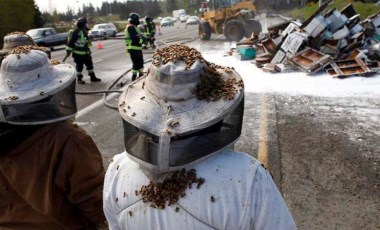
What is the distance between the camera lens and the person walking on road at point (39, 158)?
2.00 m

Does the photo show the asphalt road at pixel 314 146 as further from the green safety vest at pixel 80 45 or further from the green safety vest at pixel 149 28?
the green safety vest at pixel 149 28

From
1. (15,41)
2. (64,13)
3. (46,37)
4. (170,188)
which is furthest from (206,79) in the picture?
(64,13)

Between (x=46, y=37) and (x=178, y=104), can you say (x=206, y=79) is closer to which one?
(x=178, y=104)

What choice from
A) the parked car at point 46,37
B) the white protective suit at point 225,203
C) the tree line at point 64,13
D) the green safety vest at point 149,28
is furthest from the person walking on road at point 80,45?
the tree line at point 64,13

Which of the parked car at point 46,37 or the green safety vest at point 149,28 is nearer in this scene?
the green safety vest at point 149,28

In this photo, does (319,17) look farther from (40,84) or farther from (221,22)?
(221,22)

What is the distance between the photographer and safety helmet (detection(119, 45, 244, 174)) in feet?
4.24

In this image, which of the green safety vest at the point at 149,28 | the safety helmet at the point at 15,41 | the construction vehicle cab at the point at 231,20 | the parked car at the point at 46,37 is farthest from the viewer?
the parked car at the point at 46,37

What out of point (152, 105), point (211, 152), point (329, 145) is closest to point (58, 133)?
point (152, 105)

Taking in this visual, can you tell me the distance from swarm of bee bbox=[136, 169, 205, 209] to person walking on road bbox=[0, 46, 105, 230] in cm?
73

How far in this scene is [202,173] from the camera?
1383mm

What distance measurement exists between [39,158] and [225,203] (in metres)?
1.18

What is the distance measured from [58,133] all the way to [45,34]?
2506cm

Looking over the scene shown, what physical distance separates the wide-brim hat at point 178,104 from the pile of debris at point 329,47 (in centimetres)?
841
